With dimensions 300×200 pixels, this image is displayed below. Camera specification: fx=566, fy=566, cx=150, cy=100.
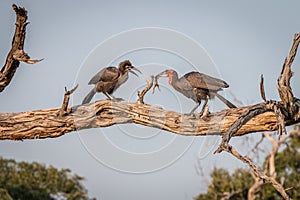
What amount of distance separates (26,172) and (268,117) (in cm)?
2136

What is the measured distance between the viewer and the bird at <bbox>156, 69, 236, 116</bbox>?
6324 mm

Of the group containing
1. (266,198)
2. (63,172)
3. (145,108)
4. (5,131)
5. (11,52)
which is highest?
(63,172)

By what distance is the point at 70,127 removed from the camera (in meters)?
5.23

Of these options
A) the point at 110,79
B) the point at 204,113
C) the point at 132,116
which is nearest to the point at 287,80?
the point at 204,113

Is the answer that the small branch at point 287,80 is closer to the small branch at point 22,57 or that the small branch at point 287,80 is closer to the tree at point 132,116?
the tree at point 132,116

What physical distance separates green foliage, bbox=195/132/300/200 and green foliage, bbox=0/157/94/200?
22.4ft

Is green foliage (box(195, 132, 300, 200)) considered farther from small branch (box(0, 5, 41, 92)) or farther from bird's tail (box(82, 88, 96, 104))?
small branch (box(0, 5, 41, 92))

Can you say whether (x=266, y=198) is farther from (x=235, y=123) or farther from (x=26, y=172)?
(x=235, y=123)

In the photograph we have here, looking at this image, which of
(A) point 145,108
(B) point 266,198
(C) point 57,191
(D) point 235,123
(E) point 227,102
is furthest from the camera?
(C) point 57,191

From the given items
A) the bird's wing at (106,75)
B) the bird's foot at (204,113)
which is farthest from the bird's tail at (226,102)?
the bird's wing at (106,75)

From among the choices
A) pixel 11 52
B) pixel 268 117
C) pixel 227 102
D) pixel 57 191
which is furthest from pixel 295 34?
pixel 57 191

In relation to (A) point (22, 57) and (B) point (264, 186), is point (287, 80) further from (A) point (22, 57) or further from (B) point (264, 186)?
(B) point (264, 186)

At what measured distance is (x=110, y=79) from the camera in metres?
6.52

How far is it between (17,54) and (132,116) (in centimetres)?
120
